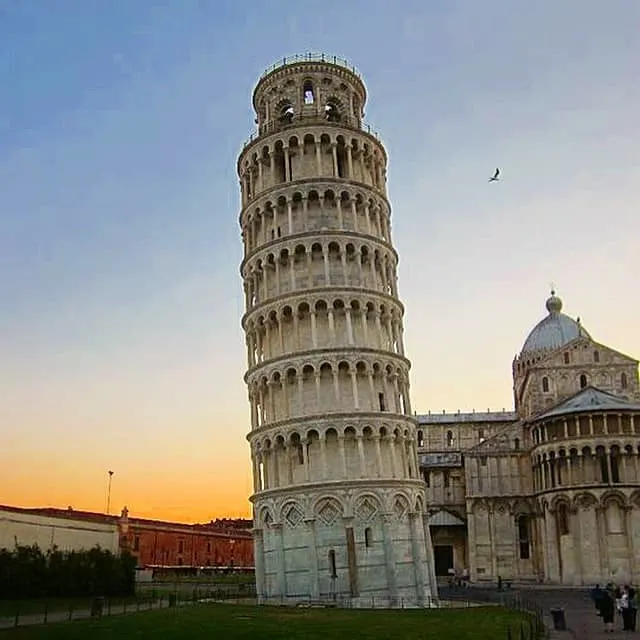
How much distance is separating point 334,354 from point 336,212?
9191mm

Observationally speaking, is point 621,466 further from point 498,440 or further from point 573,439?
point 498,440

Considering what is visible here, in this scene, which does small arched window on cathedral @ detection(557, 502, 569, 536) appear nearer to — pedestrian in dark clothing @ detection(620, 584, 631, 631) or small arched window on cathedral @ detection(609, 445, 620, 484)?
small arched window on cathedral @ detection(609, 445, 620, 484)

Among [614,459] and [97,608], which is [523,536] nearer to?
[614,459]

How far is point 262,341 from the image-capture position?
49188mm

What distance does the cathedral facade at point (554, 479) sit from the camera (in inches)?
2527

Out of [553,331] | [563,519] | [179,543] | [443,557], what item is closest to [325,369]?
[563,519]

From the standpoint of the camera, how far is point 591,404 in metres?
66.2

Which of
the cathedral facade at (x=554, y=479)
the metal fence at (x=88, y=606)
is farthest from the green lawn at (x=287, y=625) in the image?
the cathedral facade at (x=554, y=479)

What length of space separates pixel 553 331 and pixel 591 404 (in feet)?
65.5

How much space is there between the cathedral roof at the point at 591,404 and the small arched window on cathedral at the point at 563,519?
7.47 m

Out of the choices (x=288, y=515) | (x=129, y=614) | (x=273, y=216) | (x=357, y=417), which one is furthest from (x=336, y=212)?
(x=129, y=614)

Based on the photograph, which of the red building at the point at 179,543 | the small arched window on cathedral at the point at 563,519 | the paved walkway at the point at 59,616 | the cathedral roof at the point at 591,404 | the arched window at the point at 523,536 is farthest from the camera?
the red building at the point at 179,543

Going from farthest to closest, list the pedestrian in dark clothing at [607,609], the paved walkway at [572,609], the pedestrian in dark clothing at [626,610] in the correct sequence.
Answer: the pedestrian in dark clothing at [607,609] < the pedestrian in dark clothing at [626,610] < the paved walkway at [572,609]

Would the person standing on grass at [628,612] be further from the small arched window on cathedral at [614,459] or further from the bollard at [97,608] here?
the small arched window on cathedral at [614,459]
